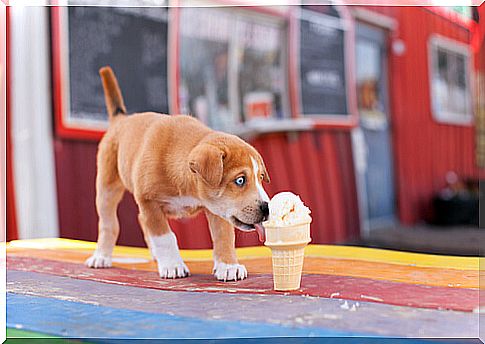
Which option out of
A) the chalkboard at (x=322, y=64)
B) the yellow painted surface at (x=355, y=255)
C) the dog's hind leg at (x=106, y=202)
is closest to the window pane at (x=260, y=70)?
the chalkboard at (x=322, y=64)

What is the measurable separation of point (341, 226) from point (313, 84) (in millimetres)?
799

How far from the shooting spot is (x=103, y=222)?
123 cm

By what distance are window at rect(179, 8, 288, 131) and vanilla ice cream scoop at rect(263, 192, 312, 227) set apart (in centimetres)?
117

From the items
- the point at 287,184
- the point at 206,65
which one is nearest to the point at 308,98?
the point at 206,65

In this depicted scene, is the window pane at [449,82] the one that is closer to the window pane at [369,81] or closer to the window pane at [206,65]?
the window pane at [369,81]

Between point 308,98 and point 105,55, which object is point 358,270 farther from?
point 308,98

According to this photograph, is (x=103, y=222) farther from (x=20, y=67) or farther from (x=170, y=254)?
(x=20, y=67)

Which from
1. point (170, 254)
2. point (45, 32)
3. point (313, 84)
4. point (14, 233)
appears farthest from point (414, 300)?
point (313, 84)

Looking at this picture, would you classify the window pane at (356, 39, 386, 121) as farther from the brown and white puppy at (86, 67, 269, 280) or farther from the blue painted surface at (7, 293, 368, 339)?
the blue painted surface at (7, 293, 368, 339)

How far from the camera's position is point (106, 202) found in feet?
3.98

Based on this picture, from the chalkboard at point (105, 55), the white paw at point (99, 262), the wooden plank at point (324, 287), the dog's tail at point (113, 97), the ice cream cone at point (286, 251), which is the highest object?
the chalkboard at point (105, 55)

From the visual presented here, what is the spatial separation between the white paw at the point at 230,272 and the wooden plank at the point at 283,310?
0.11 meters

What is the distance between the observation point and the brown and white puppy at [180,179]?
0.96 meters

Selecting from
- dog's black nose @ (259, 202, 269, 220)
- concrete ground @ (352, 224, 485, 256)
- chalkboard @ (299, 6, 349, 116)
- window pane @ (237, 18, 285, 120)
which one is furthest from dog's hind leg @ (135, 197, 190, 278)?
chalkboard @ (299, 6, 349, 116)
